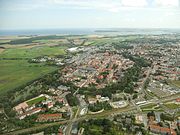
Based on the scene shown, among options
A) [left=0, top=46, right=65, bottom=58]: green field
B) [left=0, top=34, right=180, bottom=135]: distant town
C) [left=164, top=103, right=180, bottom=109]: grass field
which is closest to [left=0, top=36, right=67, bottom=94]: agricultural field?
[left=0, top=34, right=180, bottom=135]: distant town

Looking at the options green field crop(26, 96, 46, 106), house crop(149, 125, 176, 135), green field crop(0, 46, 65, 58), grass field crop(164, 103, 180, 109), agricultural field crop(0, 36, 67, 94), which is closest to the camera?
house crop(149, 125, 176, 135)

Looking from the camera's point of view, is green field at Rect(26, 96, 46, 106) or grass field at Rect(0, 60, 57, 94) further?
grass field at Rect(0, 60, 57, 94)

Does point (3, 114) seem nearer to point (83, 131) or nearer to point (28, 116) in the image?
point (28, 116)

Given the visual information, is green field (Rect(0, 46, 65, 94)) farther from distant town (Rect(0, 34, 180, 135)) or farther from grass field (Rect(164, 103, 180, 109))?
grass field (Rect(164, 103, 180, 109))

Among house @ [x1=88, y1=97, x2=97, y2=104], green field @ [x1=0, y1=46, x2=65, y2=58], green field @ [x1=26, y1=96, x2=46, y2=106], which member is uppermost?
green field @ [x1=0, y1=46, x2=65, y2=58]

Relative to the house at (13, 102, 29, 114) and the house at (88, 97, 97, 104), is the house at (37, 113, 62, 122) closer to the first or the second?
the house at (13, 102, 29, 114)

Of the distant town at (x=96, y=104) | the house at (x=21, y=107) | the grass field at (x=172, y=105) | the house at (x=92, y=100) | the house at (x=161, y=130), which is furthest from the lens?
the house at (x=92, y=100)

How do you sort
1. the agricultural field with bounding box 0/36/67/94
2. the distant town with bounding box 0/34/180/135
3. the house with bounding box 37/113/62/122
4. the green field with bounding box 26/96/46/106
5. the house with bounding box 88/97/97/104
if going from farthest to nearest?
the agricultural field with bounding box 0/36/67/94, the green field with bounding box 26/96/46/106, the house with bounding box 88/97/97/104, the house with bounding box 37/113/62/122, the distant town with bounding box 0/34/180/135

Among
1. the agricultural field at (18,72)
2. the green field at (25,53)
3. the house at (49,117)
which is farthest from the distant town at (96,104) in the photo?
the green field at (25,53)

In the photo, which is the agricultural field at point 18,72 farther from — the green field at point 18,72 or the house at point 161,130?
the house at point 161,130

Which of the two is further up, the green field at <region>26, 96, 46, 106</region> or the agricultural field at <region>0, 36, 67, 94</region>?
the agricultural field at <region>0, 36, 67, 94</region>

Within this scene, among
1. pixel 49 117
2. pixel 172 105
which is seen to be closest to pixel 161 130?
pixel 172 105
